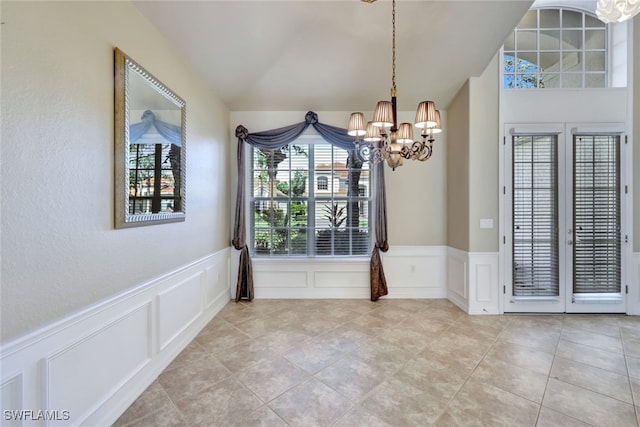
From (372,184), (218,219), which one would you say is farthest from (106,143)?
(372,184)

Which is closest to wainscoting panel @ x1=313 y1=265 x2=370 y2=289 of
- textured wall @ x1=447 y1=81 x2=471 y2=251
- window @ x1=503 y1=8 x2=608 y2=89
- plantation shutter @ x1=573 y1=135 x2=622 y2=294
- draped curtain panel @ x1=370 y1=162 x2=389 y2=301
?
draped curtain panel @ x1=370 y1=162 x2=389 y2=301

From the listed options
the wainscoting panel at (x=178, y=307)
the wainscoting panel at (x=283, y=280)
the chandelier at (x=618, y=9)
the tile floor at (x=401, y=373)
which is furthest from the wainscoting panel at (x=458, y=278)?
the wainscoting panel at (x=178, y=307)

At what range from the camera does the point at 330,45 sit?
295 cm

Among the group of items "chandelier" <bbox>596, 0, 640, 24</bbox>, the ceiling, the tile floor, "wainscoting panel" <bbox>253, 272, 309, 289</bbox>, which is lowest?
the tile floor

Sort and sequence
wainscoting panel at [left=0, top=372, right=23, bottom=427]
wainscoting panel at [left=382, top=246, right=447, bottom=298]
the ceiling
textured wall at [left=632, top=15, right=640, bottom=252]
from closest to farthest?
wainscoting panel at [left=0, top=372, right=23, bottom=427] → the ceiling → textured wall at [left=632, top=15, right=640, bottom=252] → wainscoting panel at [left=382, top=246, right=447, bottom=298]

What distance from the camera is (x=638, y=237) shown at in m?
3.45

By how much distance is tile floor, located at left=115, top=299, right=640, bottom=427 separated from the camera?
1.78 m

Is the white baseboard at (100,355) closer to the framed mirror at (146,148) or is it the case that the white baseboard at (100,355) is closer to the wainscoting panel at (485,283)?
the framed mirror at (146,148)

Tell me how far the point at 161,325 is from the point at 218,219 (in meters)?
1.60

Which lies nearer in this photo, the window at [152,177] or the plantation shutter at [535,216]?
the window at [152,177]

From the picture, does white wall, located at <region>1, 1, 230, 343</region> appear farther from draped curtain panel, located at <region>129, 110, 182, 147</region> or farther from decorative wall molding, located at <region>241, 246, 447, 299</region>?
decorative wall molding, located at <region>241, 246, 447, 299</region>

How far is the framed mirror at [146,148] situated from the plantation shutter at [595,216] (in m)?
4.91

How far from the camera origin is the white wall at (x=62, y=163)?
3.94ft

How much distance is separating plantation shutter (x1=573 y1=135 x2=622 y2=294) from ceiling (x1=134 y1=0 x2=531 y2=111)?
2.03 metres
